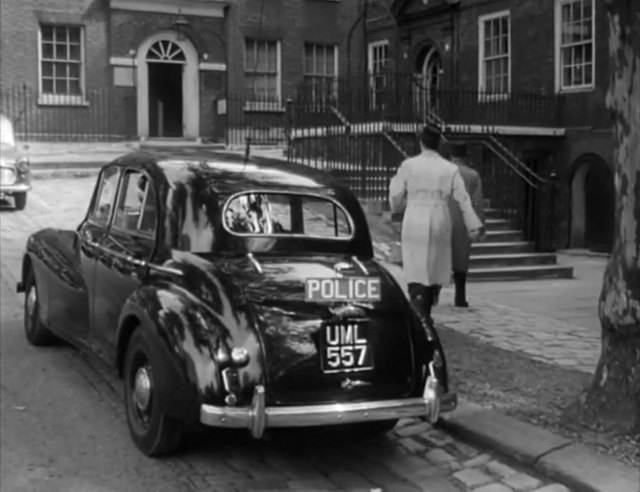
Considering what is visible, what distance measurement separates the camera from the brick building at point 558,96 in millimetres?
17500

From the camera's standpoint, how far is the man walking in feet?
32.2

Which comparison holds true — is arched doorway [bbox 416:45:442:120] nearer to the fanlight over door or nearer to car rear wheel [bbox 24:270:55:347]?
the fanlight over door

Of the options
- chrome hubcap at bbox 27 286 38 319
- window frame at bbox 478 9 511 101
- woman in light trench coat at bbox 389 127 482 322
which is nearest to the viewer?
woman in light trench coat at bbox 389 127 482 322

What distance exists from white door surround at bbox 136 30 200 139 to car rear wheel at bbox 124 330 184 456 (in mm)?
20495

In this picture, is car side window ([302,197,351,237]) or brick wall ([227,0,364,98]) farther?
brick wall ([227,0,364,98])

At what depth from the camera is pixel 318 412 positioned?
475 cm

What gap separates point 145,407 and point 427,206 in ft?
10.9

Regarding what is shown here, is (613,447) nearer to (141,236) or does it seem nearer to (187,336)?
(187,336)

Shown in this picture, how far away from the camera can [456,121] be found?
17234mm

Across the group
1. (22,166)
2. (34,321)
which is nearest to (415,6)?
(22,166)

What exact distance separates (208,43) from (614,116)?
2179 centimetres

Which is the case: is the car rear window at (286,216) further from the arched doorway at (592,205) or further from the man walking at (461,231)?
the arched doorway at (592,205)

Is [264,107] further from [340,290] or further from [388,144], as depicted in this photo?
[340,290]

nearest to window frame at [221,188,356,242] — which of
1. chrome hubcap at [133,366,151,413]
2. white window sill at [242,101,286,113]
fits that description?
chrome hubcap at [133,366,151,413]
